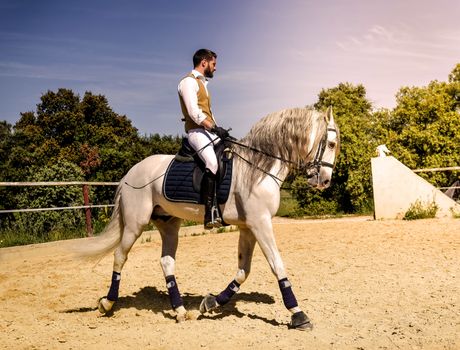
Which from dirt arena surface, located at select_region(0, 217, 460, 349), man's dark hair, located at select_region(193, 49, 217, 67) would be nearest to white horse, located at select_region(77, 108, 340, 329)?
dirt arena surface, located at select_region(0, 217, 460, 349)

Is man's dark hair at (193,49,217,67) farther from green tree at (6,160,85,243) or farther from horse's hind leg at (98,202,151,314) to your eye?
green tree at (6,160,85,243)

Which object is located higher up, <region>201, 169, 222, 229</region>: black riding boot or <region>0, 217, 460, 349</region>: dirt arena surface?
<region>201, 169, 222, 229</region>: black riding boot

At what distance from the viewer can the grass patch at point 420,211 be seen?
481 inches

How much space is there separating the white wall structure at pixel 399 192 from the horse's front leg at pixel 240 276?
8.20 metres

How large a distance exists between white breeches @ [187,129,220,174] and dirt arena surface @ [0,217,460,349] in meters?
1.60

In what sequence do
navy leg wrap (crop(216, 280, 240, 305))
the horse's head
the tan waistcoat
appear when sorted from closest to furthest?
the horse's head < the tan waistcoat < navy leg wrap (crop(216, 280, 240, 305))

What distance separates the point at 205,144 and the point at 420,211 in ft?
28.7

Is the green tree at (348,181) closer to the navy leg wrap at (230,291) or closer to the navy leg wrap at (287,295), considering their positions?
the navy leg wrap at (230,291)

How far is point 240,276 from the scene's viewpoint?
529cm

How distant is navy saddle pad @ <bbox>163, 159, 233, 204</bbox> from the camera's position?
505 centimetres

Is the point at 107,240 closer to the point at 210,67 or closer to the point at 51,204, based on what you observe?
the point at 210,67

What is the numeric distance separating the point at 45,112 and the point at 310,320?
30.7 metres

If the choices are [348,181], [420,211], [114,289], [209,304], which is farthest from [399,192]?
[114,289]

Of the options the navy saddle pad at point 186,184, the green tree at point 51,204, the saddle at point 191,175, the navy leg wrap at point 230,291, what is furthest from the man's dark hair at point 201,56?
the green tree at point 51,204
